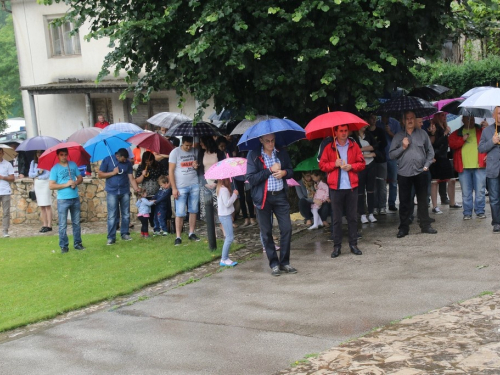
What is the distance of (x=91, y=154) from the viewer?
536 inches

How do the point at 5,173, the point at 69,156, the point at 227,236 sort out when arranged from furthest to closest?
the point at 5,173, the point at 69,156, the point at 227,236

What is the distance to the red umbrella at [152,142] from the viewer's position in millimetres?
13344

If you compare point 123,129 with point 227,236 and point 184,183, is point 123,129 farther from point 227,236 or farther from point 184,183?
point 227,236

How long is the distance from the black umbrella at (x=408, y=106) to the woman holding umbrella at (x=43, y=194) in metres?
7.81

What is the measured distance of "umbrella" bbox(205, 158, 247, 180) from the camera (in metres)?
10.5

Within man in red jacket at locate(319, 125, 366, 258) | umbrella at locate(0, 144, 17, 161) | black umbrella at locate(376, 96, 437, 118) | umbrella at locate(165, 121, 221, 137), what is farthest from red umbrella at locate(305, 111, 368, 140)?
umbrella at locate(0, 144, 17, 161)

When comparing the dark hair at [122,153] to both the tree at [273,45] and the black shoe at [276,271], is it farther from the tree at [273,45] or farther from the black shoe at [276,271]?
the black shoe at [276,271]

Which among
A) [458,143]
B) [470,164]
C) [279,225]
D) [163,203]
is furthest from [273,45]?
[163,203]

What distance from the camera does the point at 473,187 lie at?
12.3m

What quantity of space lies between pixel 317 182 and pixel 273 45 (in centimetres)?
263

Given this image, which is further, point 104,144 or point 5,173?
point 5,173

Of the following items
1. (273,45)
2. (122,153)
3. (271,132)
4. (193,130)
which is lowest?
(122,153)

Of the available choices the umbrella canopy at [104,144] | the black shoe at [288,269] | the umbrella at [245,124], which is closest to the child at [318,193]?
the umbrella at [245,124]

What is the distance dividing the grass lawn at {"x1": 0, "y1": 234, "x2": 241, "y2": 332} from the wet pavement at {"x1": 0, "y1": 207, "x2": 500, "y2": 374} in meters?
0.43
